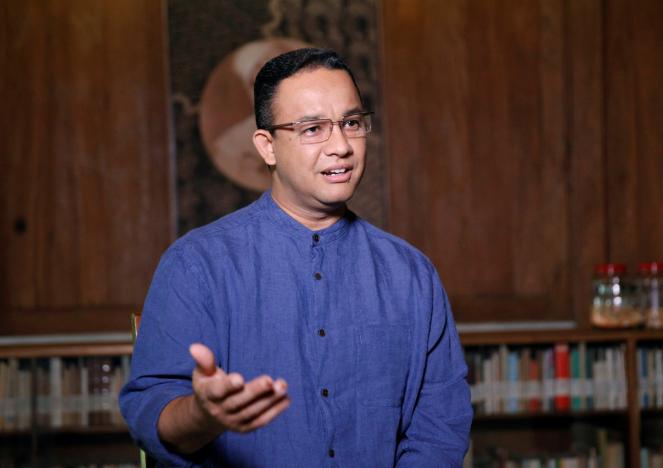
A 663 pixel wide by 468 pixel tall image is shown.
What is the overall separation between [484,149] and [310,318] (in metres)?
2.08

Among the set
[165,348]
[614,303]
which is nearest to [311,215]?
[165,348]

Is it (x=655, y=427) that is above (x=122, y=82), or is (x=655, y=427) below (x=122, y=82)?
below

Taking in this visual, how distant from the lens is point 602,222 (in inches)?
148

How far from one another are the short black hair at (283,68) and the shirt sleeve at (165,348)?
386 mm

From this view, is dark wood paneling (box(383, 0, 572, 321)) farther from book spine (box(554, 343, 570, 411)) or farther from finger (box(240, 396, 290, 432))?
finger (box(240, 396, 290, 432))

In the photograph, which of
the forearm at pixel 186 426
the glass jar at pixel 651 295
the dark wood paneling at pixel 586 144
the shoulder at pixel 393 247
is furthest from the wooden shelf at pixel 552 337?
the forearm at pixel 186 426

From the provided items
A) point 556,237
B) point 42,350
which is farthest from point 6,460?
point 556,237

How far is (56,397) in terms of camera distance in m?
3.34

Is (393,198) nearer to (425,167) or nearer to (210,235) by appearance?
(425,167)

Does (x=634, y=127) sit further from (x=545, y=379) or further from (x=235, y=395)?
(x=235, y=395)

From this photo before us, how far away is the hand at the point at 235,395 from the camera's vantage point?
4.21 ft

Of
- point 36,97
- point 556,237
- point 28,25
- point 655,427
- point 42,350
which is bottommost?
point 655,427

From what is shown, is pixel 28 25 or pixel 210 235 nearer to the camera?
pixel 210 235

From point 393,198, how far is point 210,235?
1.89 meters
